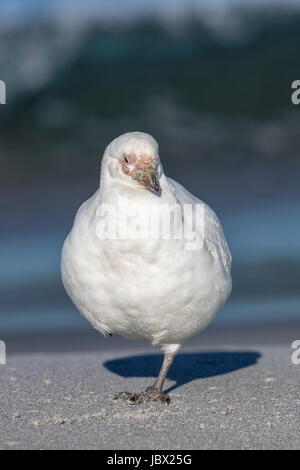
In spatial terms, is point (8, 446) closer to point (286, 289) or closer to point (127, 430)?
point (127, 430)

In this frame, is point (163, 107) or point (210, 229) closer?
point (210, 229)

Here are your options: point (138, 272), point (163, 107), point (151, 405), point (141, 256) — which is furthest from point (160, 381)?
point (163, 107)

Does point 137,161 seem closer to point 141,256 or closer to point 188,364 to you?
point 141,256

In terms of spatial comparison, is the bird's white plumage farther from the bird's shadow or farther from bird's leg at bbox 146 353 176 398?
the bird's shadow

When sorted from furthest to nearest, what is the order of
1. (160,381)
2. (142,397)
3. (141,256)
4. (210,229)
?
(160,381)
(210,229)
(142,397)
(141,256)
